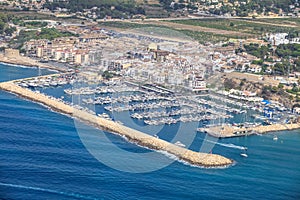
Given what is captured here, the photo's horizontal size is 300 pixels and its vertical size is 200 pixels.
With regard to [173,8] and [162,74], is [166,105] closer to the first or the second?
[162,74]

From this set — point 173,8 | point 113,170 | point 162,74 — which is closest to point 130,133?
point 113,170

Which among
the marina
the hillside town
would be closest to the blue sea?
the marina

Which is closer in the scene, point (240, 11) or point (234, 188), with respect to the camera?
point (234, 188)

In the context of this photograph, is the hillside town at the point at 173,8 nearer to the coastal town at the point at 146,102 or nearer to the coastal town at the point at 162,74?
the coastal town at the point at 146,102

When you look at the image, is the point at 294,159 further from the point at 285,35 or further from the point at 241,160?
the point at 285,35

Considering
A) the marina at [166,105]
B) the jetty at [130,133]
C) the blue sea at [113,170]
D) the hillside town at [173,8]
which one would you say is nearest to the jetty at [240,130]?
the marina at [166,105]

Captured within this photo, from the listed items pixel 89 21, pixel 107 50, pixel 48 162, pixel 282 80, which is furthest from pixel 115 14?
pixel 48 162
